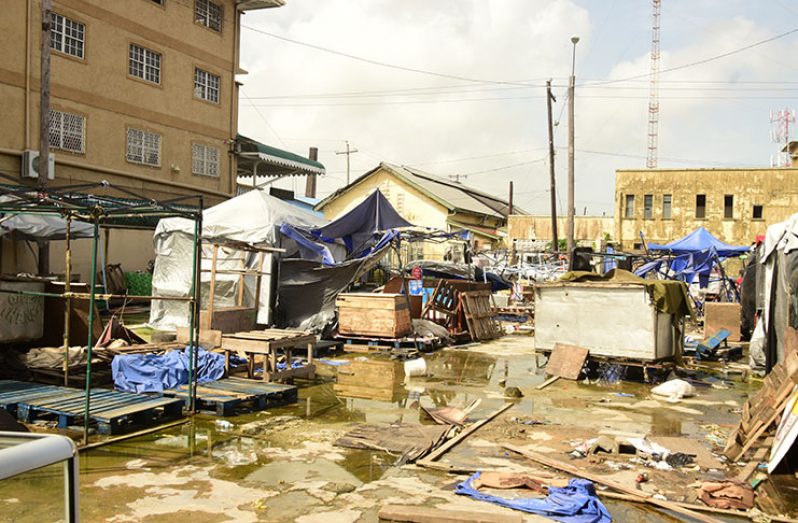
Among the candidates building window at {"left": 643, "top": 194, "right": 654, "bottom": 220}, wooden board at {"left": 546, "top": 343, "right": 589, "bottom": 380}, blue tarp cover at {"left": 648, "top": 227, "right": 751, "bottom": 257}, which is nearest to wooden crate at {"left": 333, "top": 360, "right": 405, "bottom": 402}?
wooden board at {"left": 546, "top": 343, "right": 589, "bottom": 380}

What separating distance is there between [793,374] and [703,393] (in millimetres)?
4186

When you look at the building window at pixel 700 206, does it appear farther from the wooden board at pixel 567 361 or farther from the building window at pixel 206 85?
the wooden board at pixel 567 361

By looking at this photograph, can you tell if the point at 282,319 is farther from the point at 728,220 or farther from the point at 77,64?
the point at 728,220

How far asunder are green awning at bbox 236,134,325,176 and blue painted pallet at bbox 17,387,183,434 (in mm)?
20373

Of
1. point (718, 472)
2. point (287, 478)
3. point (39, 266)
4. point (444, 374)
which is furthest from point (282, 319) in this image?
point (718, 472)

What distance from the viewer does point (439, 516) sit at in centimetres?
509

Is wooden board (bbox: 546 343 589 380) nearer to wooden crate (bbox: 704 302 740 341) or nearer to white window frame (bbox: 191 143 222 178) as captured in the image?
wooden crate (bbox: 704 302 740 341)

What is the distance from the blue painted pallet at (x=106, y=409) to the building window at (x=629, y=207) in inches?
1556

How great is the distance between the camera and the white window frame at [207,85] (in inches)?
1028

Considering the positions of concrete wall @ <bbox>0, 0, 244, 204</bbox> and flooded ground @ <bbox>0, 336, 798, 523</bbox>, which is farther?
concrete wall @ <bbox>0, 0, 244, 204</bbox>

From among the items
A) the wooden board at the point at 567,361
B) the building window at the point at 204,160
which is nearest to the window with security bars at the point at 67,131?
the building window at the point at 204,160

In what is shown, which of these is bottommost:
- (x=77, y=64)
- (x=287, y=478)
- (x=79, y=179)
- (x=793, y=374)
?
(x=287, y=478)

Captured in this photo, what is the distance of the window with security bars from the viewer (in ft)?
68.0

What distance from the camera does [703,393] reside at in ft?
36.8
